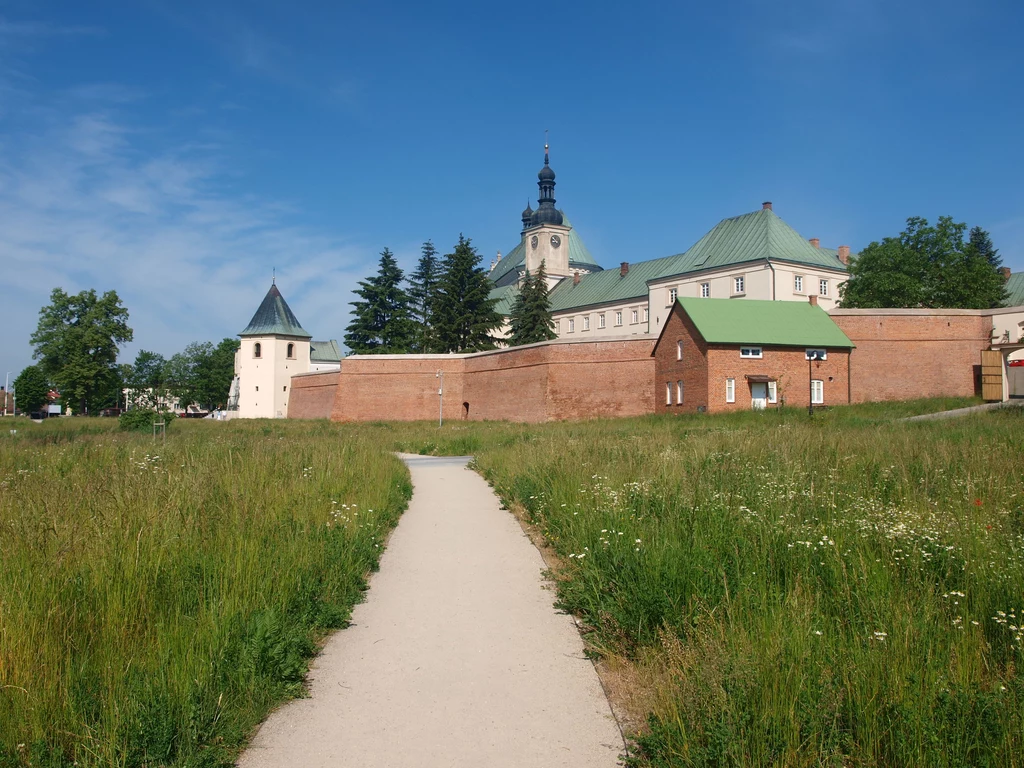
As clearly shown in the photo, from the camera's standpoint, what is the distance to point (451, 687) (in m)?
4.55

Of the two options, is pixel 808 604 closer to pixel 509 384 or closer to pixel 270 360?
pixel 509 384

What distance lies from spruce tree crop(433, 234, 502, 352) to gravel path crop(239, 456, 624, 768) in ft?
156

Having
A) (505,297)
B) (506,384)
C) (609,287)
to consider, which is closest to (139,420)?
(506,384)

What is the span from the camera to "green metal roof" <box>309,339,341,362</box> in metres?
87.2

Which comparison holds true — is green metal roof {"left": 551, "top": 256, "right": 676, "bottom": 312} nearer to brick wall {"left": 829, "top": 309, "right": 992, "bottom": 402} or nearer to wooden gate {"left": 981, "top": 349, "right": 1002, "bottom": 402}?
brick wall {"left": 829, "top": 309, "right": 992, "bottom": 402}

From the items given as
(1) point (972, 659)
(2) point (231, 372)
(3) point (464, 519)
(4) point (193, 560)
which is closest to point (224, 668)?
(4) point (193, 560)

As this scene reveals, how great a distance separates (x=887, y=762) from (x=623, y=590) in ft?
7.56

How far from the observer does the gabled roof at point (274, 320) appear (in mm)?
64438

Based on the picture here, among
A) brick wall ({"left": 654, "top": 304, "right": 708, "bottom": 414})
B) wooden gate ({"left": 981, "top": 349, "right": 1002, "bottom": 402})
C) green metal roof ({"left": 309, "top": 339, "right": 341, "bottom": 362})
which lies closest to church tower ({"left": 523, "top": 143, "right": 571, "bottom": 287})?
green metal roof ({"left": 309, "top": 339, "right": 341, "bottom": 362})

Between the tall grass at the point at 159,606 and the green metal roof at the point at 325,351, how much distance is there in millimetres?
79787

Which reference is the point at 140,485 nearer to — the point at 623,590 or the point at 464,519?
the point at 464,519

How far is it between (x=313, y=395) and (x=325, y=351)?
33.9m

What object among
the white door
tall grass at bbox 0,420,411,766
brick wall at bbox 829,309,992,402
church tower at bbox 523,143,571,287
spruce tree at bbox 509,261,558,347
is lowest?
tall grass at bbox 0,420,411,766

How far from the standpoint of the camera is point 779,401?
37.6 metres
